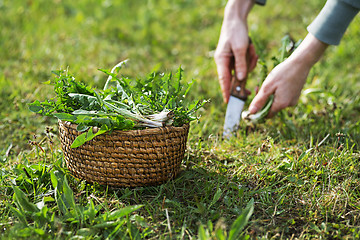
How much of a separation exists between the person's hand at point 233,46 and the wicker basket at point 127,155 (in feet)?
2.63

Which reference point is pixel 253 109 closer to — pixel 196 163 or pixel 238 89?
pixel 238 89

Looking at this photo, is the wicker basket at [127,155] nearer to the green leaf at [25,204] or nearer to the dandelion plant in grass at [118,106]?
the dandelion plant in grass at [118,106]

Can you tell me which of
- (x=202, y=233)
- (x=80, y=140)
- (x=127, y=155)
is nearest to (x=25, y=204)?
(x=80, y=140)

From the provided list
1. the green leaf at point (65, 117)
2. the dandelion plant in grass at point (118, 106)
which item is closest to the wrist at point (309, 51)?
the dandelion plant in grass at point (118, 106)

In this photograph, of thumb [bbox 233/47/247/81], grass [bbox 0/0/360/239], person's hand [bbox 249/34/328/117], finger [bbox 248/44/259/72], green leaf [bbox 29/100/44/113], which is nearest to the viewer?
grass [bbox 0/0/360/239]

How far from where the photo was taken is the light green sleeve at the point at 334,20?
187 cm

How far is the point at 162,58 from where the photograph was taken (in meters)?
3.64

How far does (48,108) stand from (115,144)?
0.40 m

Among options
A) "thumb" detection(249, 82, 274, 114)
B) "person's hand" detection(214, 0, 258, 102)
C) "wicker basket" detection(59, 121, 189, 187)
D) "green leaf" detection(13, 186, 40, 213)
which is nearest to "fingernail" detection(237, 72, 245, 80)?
"person's hand" detection(214, 0, 258, 102)

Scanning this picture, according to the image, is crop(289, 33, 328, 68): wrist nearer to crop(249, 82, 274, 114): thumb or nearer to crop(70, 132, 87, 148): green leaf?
crop(249, 82, 274, 114): thumb

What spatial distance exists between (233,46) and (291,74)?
0.47m

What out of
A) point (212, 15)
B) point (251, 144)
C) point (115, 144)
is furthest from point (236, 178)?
point (212, 15)

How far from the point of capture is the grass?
150 cm

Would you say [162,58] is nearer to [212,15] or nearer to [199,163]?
[212,15]
